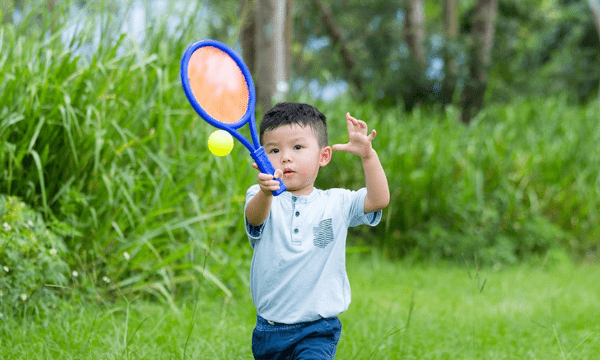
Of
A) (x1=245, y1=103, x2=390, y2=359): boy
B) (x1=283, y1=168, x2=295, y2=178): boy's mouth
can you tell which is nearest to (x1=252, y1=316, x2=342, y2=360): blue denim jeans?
(x1=245, y1=103, x2=390, y2=359): boy

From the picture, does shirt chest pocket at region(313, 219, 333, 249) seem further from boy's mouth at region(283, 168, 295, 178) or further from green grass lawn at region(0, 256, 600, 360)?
green grass lawn at region(0, 256, 600, 360)

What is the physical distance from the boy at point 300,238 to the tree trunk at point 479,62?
21.4 ft

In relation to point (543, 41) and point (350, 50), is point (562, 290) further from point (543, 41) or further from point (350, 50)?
point (543, 41)

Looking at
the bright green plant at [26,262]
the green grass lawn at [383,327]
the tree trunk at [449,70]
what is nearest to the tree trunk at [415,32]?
the tree trunk at [449,70]

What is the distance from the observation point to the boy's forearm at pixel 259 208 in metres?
1.81

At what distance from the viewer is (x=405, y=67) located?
8.62 m

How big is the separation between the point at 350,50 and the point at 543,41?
451cm

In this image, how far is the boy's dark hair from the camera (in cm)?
191

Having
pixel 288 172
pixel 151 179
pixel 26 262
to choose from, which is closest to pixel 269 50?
pixel 151 179

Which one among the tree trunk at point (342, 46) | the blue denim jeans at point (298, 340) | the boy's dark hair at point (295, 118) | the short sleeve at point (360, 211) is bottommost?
the blue denim jeans at point (298, 340)

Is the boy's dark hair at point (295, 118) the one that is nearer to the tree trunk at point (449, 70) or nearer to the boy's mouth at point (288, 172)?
the boy's mouth at point (288, 172)

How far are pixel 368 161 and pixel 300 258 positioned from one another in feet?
1.19

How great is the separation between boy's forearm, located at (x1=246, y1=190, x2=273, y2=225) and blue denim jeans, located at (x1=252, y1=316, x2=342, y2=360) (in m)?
0.34

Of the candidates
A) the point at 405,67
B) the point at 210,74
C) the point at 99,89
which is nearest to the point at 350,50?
the point at 405,67
